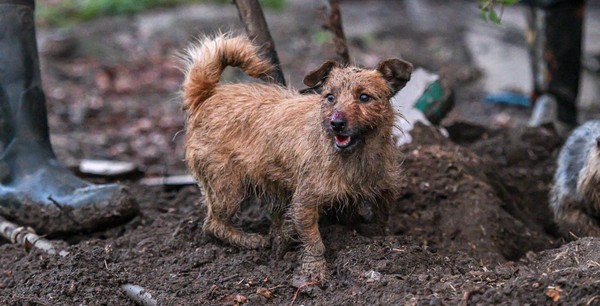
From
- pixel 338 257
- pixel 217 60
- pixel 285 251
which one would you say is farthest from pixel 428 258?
pixel 217 60

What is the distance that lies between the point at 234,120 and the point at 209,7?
1122cm

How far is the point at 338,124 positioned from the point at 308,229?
2.16ft

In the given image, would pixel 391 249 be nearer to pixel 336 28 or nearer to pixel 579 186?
pixel 579 186

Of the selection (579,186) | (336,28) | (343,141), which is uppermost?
(343,141)

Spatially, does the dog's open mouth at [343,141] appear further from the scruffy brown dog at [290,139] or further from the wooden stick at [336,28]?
the wooden stick at [336,28]

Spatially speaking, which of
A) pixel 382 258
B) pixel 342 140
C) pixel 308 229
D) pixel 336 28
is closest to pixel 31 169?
pixel 308 229

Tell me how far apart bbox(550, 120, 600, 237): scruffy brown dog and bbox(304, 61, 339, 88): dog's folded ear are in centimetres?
195

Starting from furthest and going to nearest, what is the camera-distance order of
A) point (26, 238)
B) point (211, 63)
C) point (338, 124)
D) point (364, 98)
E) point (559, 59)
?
1. point (559, 59)
2. point (26, 238)
3. point (211, 63)
4. point (364, 98)
5. point (338, 124)

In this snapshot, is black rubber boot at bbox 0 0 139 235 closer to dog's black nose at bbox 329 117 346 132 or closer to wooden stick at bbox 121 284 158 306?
wooden stick at bbox 121 284 158 306

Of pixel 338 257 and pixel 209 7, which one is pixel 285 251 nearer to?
pixel 338 257

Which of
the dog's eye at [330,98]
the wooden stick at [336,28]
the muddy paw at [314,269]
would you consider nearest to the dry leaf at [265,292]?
the muddy paw at [314,269]

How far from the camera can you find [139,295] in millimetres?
4570

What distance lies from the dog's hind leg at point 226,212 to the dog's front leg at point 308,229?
43 cm

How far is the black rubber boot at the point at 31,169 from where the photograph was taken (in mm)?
5789
